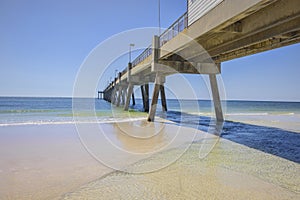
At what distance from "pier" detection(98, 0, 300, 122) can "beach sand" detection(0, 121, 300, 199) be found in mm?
3710

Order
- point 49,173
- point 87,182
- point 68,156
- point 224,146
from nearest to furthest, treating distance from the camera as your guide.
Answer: point 87,182, point 49,173, point 68,156, point 224,146

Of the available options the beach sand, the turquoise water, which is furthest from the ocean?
the beach sand

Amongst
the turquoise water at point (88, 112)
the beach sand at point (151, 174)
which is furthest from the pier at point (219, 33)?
the turquoise water at point (88, 112)

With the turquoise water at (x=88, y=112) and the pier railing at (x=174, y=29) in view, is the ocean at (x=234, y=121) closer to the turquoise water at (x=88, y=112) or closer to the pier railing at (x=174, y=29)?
the turquoise water at (x=88, y=112)

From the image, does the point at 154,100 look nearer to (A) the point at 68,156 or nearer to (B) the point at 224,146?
(B) the point at 224,146

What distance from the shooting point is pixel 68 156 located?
6.78 m

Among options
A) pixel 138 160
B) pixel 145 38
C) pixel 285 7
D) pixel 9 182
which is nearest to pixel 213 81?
pixel 145 38

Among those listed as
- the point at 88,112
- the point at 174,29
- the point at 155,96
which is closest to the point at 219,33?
the point at 174,29

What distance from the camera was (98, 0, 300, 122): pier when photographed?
622cm

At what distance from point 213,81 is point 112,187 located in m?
13.6

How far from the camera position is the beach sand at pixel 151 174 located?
152 inches

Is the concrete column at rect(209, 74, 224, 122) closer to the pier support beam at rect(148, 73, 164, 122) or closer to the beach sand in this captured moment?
the pier support beam at rect(148, 73, 164, 122)

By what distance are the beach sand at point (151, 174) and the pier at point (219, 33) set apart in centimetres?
371

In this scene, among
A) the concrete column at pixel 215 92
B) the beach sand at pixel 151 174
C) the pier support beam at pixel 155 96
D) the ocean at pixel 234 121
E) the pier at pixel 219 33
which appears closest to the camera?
the beach sand at pixel 151 174
